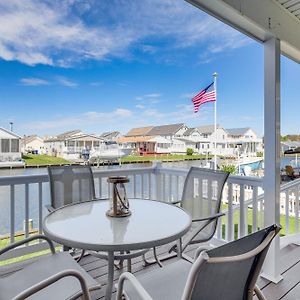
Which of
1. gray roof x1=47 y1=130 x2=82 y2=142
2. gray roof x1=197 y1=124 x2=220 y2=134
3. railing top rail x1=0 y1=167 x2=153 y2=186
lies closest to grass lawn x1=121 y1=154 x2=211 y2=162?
railing top rail x1=0 y1=167 x2=153 y2=186

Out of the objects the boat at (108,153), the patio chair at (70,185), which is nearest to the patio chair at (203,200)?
the patio chair at (70,185)

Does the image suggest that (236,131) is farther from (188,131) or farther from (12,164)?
(12,164)

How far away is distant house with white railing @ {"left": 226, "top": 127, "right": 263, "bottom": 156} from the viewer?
395 cm

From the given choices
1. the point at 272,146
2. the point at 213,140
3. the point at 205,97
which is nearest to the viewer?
the point at 272,146

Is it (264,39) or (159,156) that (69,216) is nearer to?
(159,156)

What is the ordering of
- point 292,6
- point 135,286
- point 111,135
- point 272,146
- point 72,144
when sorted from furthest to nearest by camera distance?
point 111,135, point 72,144, point 292,6, point 272,146, point 135,286

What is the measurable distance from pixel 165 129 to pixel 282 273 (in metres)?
3.16

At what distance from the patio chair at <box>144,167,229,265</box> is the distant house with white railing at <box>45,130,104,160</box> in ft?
4.81

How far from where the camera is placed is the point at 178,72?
7.64m

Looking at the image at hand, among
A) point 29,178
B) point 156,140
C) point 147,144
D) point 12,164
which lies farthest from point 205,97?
point 12,164

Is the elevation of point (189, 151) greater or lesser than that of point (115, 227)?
greater

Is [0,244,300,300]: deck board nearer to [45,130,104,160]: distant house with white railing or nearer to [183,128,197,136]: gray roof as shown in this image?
[45,130,104,160]: distant house with white railing

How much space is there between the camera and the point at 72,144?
3525mm

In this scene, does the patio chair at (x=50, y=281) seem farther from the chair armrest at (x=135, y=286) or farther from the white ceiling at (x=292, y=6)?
the white ceiling at (x=292, y=6)
